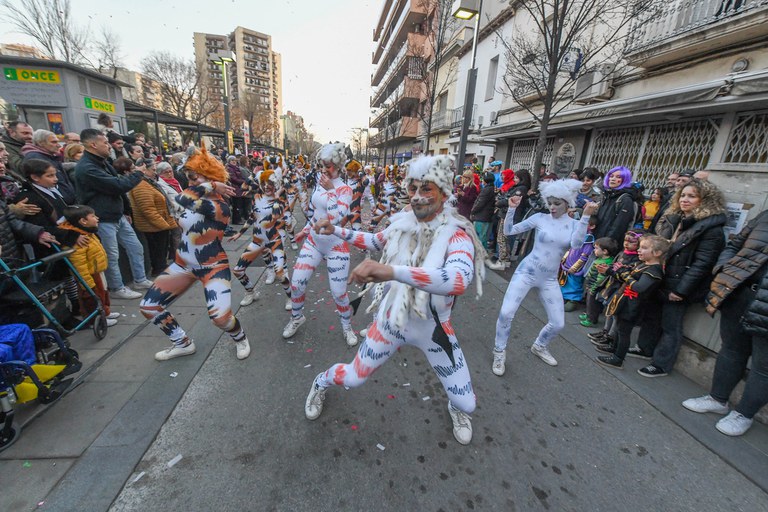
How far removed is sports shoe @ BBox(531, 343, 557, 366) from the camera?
371cm

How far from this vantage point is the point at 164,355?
10.8 feet

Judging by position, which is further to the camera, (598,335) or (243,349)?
(598,335)

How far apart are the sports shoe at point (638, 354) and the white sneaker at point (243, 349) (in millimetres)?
4644

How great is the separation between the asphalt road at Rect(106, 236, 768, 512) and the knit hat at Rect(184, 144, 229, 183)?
1.95 metres

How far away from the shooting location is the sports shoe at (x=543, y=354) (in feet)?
12.2

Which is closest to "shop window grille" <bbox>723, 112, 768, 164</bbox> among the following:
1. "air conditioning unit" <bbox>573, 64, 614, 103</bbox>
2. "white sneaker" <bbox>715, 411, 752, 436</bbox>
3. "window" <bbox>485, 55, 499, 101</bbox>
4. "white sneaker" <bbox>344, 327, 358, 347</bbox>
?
"air conditioning unit" <bbox>573, 64, 614, 103</bbox>

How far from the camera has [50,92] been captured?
32.3ft

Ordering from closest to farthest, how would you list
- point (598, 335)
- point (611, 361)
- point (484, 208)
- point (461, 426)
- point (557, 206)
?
point (461, 426) < point (557, 206) < point (611, 361) < point (598, 335) < point (484, 208)

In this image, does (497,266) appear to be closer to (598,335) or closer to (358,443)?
(598,335)

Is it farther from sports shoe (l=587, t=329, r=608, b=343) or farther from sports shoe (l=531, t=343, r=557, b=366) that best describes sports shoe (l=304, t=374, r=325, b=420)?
sports shoe (l=587, t=329, r=608, b=343)

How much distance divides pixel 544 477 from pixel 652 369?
90.2 inches

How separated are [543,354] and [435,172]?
2.94 meters

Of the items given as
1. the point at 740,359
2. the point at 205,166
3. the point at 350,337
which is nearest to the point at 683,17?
the point at 740,359

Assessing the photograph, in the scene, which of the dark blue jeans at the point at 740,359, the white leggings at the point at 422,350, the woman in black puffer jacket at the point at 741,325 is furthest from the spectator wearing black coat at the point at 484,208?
the white leggings at the point at 422,350
